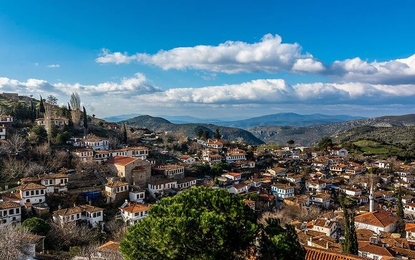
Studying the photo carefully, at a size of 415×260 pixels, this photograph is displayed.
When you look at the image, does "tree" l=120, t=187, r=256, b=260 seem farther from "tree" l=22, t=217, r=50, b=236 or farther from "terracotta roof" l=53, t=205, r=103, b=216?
"terracotta roof" l=53, t=205, r=103, b=216

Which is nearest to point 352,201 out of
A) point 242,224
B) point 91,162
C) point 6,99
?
point 91,162

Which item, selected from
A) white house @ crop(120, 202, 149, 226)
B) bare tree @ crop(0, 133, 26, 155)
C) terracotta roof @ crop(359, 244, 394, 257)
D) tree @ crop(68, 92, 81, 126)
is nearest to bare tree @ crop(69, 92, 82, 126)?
tree @ crop(68, 92, 81, 126)

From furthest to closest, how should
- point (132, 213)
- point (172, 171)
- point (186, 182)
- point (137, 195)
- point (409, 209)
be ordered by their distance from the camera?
1. point (172, 171)
2. point (186, 182)
3. point (409, 209)
4. point (137, 195)
5. point (132, 213)

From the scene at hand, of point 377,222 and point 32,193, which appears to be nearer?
point 32,193

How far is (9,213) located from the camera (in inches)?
1276

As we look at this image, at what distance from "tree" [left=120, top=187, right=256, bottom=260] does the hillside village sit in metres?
6.08

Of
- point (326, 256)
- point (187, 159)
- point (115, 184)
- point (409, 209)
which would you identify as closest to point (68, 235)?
point (115, 184)

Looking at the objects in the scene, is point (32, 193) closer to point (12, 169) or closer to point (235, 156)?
point (12, 169)

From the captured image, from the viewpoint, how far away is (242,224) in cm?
1399

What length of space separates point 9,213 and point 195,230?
26.0 m

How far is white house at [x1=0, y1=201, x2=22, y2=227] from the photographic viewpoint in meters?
31.9

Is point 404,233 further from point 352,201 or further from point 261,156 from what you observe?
point 261,156

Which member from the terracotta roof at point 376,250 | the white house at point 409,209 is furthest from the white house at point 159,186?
the white house at point 409,209

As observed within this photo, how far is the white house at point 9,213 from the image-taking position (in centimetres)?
3191
